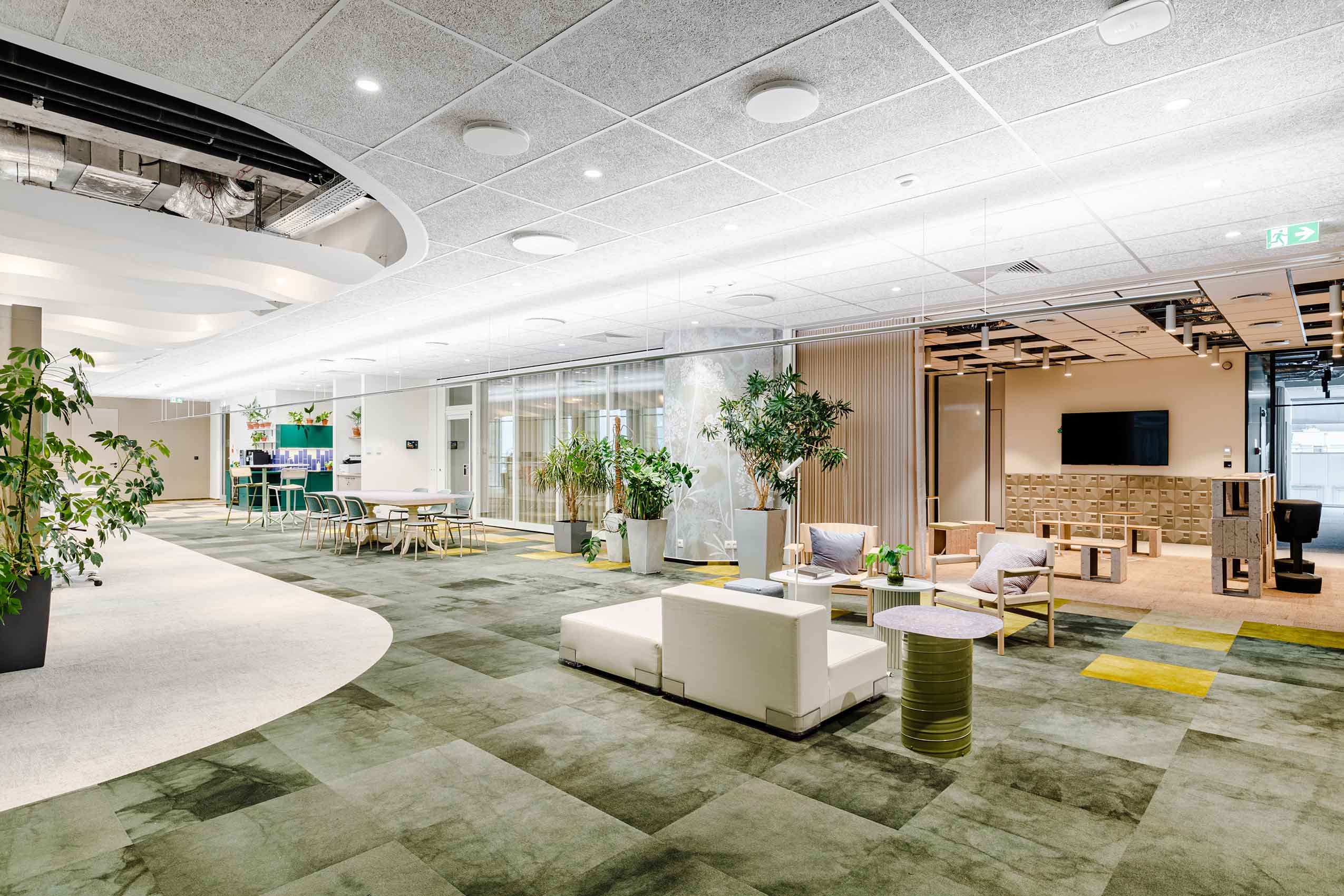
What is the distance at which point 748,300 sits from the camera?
8.31m

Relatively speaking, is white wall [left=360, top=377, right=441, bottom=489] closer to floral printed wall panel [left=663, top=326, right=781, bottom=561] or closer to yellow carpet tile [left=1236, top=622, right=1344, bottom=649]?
floral printed wall panel [left=663, top=326, right=781, bottom=561]

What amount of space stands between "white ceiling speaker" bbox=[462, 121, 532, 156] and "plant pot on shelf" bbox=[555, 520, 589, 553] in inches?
317

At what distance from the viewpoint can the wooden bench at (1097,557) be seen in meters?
8.95

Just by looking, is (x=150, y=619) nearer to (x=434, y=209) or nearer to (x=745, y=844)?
(x=434, y=209)

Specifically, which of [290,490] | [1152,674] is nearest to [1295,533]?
[1152,674]

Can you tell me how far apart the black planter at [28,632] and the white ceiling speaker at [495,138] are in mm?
4675

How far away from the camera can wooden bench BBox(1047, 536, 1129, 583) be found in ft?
29.3

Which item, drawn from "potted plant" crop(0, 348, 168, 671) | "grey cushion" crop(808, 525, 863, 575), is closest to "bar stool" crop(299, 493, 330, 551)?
"potted plant" crop(0, 348, 168, 671)

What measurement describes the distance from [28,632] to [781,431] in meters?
7.13

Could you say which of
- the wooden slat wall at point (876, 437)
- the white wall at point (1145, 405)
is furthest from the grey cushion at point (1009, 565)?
the white wall at point (1145, 405)

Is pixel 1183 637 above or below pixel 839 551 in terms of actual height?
below

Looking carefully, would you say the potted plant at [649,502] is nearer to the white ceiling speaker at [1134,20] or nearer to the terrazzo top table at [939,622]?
the terrazzo top table at [939,622]

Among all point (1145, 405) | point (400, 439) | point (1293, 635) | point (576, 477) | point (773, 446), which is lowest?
point (1293, 635)

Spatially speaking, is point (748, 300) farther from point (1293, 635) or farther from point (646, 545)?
point (1293, 635)
